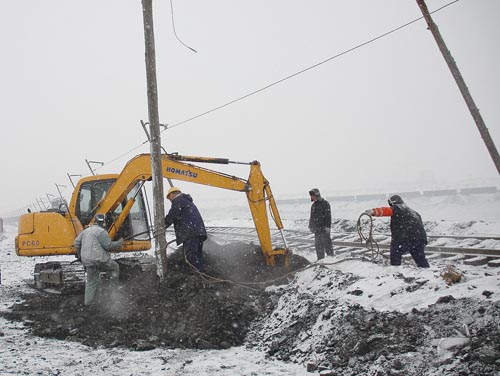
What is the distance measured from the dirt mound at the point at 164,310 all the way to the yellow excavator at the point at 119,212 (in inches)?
26.4

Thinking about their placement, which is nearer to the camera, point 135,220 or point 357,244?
point 135,220

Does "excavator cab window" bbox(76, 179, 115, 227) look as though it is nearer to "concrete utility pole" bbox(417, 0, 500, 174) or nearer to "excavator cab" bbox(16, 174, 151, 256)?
"excavator cab" bbox(16, 174, 151, 256)

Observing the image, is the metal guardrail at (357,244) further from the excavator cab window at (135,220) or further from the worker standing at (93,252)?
the worker standing at (93,252)

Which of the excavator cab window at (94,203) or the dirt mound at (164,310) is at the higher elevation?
the excavator cab window at (94,203)

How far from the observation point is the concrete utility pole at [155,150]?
23.4 ft

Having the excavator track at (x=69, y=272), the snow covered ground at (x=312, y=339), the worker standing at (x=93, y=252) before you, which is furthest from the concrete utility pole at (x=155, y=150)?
the snow covered ground at (x=312, y=339)

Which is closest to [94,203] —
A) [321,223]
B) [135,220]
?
[135,220]

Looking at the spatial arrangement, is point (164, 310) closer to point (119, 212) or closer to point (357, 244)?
point (119, 212)

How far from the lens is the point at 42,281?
28.3 ft

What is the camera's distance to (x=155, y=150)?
23.4 ft

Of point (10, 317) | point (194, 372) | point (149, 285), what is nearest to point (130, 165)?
point (149, 285)

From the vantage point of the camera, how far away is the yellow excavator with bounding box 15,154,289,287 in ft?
25.3

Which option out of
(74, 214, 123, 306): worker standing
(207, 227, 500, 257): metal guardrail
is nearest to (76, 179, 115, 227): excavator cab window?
(74, 214, 123, 306): worker standing

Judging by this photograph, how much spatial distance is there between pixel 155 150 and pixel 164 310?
9.93 ft
